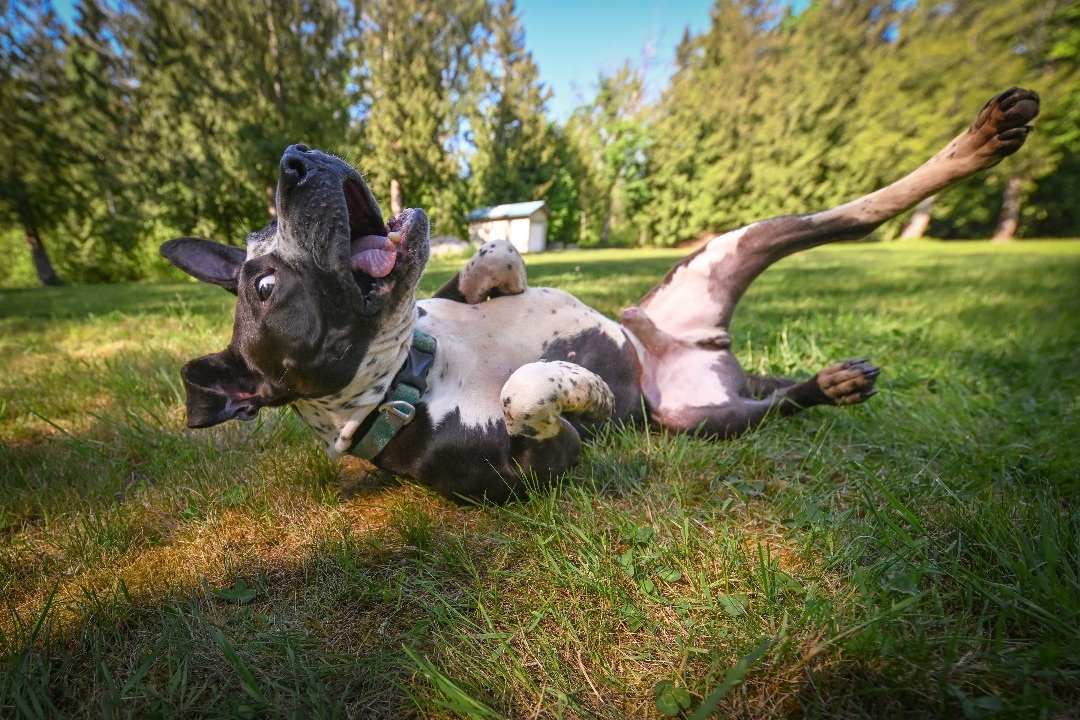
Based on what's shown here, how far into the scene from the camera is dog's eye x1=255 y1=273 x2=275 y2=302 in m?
1.39

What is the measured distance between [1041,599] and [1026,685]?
1.04 feet

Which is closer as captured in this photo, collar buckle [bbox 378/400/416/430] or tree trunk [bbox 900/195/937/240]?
collar buckle [bbox 378/400/416/430]

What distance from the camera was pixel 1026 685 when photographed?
77cm

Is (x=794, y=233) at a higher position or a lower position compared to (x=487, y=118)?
lower

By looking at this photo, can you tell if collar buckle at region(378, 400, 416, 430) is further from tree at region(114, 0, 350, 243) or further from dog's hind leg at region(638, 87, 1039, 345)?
tree at region(114, 0, 350, 243)

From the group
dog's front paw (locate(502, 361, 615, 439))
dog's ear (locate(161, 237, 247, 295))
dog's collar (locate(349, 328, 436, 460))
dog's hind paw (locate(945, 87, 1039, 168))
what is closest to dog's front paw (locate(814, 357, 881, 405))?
dog's hind paw (locate(945, 87, 1039, 168))

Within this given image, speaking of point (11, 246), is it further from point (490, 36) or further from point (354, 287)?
point (354, 287)

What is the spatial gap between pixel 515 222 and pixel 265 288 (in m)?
17.0

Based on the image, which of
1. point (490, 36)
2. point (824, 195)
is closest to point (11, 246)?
point (490, 36)

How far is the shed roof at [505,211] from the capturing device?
53.0 feet

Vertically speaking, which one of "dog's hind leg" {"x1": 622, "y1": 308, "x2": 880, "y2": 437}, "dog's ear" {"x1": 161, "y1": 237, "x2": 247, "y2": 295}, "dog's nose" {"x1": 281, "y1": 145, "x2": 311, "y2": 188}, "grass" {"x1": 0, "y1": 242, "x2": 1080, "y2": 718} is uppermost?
"dog's nose" {"x1": 281, "y1": 145, "x2": 311, "y2": 188}

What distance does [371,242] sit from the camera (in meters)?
1.57

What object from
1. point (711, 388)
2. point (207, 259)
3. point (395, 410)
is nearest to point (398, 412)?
point (395, 410)

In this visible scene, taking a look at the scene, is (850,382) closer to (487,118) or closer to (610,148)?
(487,118)
